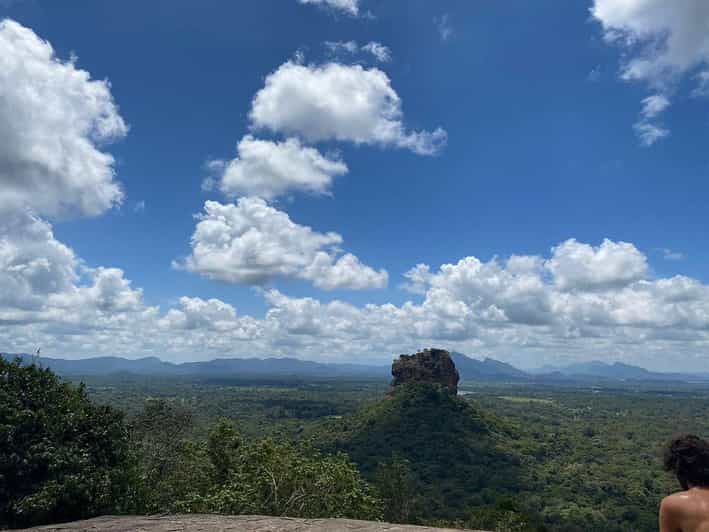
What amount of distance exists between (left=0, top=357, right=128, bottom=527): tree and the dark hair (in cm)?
1527

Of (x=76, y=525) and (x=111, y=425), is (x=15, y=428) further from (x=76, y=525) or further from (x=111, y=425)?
(x=76, y=525)

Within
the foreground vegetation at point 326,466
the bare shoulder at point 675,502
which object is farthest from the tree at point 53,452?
the bare shoulder at point 675,502

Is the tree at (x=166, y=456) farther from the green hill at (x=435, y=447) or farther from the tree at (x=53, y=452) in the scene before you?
the green hill at (x=435, y=447)

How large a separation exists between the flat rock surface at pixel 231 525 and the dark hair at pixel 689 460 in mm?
6279

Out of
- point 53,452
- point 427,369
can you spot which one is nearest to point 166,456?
point 53,452

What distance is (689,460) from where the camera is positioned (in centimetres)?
421

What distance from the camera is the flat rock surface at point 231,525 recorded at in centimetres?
998

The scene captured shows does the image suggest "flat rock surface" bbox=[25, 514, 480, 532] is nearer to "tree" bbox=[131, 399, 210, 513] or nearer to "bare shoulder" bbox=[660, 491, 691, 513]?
"bare shoulder" bbox=[660, 491, 691, 513]

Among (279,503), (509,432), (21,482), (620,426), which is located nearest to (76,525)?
(21,482)

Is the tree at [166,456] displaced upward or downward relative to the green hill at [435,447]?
upward

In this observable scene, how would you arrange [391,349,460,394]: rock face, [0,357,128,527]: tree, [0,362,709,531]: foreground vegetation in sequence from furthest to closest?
[391,349,460,394]: rock face, [0,362,709,531]: foreground vegetation, [0,357,128,527]: tree

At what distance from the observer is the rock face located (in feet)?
299

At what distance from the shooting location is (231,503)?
55.3 feet

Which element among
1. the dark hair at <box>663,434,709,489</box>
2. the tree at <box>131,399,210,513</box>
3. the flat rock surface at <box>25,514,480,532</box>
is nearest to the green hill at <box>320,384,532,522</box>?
the tree at <box>131,399,210,513</box>
